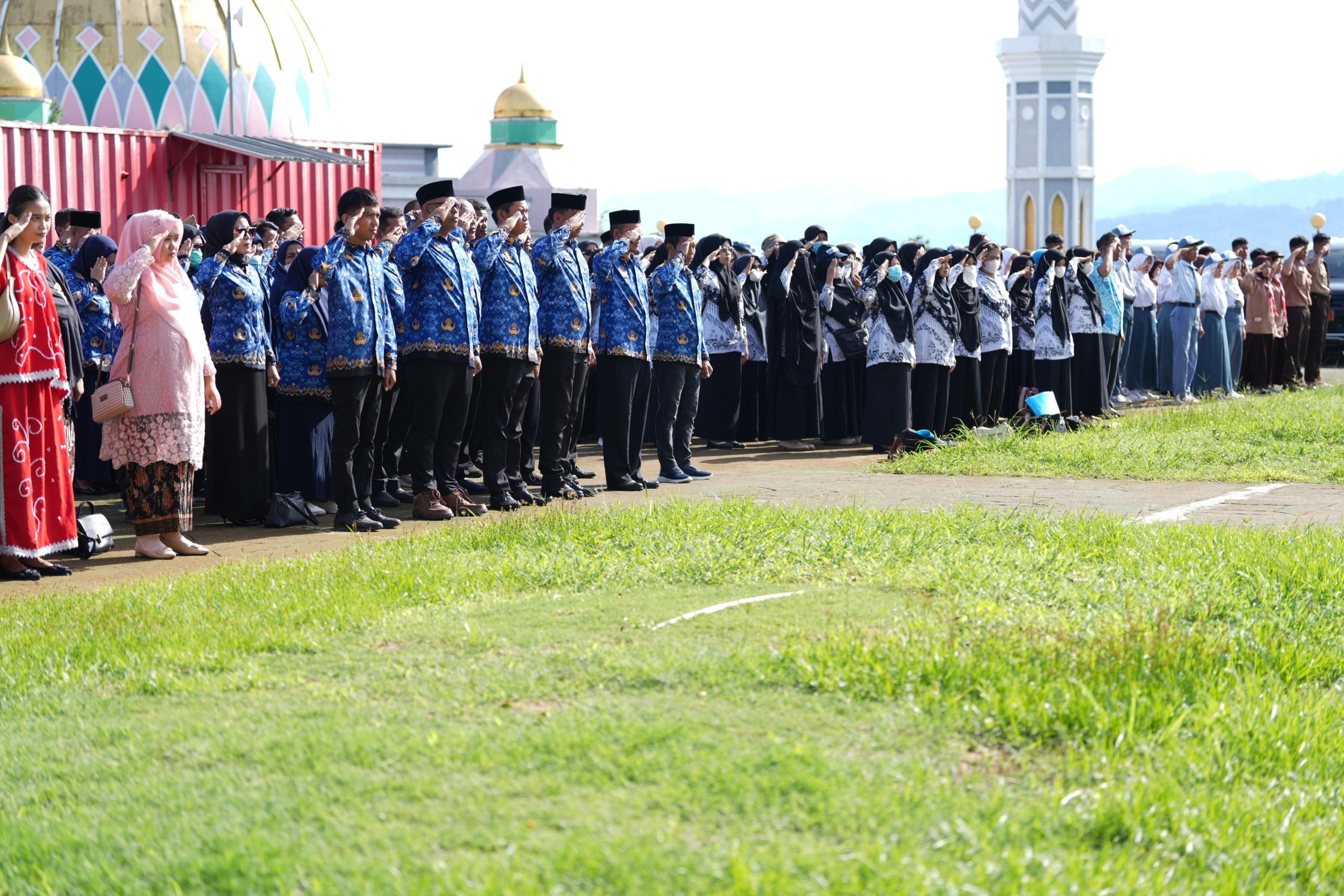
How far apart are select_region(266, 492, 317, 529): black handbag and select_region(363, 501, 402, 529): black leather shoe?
0.32 meters

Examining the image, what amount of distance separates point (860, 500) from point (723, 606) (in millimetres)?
4218

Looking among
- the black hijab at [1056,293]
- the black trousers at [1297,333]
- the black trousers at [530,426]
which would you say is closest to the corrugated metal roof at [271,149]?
the black trousers at [530,426]

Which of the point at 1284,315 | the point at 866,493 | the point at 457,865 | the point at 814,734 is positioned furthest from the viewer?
the point at 1284,315

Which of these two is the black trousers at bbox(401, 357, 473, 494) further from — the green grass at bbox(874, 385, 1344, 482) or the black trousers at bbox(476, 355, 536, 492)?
the green grass at bbox(874, 385, 1344, 482)

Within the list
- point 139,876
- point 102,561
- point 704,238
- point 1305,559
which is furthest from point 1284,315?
point 139,876

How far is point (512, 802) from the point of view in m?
4.02

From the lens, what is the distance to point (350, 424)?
29.6 ft

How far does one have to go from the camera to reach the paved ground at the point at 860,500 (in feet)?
27.1

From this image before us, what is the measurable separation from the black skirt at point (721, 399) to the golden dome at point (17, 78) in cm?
1776

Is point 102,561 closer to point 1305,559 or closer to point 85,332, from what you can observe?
point 85,332

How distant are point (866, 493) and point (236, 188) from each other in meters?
9.10

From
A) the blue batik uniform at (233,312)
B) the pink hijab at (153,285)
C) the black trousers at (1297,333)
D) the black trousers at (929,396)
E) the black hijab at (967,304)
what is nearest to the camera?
the pink hijab at (153,285)

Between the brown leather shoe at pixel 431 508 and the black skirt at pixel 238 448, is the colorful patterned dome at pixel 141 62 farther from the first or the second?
the brown leather shoe at pixel 431 508

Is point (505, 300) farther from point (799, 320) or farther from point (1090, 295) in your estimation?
point (1090, 295)
